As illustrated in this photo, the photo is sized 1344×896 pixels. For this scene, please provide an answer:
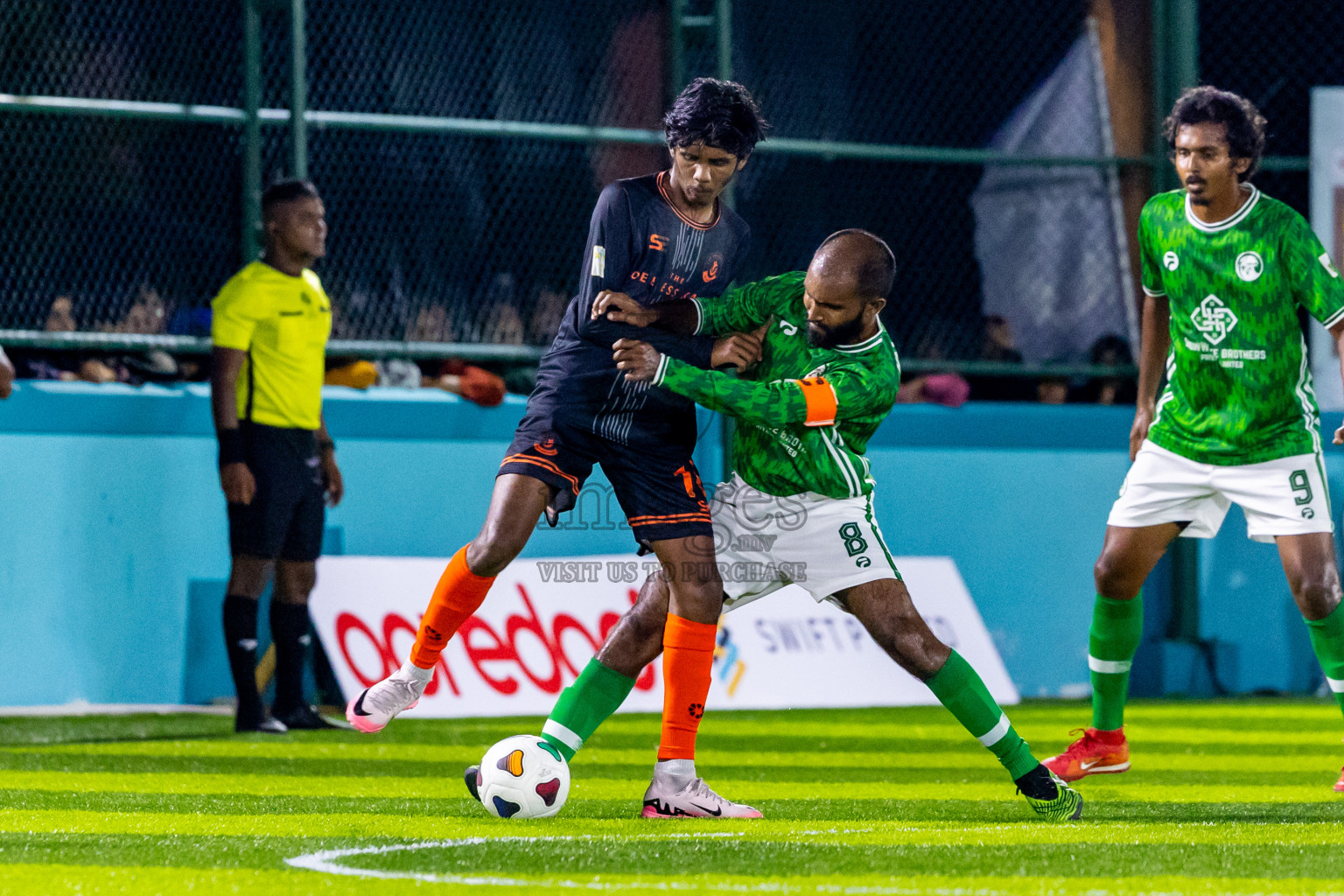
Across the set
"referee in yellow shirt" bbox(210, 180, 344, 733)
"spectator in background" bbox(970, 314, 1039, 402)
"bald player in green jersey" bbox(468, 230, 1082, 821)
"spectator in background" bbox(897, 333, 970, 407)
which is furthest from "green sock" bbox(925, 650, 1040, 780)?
"spectator in background" bbox(970, 314, 1039, 402)

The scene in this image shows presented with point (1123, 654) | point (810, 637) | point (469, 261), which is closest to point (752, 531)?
point (1123, 654)

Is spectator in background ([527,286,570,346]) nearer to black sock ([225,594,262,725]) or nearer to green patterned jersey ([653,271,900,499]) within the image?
black sock ([225,594,262,725])

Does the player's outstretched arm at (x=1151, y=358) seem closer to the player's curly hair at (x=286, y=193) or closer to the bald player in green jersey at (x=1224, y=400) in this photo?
the bald player in green jersey at (x=1224, y=400)

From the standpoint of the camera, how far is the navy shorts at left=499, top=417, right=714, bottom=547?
187 inches

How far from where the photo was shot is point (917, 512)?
10523 millimetres

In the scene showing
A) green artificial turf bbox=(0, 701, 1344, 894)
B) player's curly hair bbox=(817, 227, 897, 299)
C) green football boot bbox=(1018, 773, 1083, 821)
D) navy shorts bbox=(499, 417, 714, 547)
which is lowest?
green artificial turf bbox=(0, 701, 1344, 894)

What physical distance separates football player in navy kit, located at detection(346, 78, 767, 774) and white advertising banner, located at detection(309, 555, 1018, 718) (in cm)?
393

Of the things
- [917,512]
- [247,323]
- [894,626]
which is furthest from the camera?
[917,512]

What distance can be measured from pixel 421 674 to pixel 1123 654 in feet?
7.15

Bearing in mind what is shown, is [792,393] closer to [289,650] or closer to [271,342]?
[271,342]

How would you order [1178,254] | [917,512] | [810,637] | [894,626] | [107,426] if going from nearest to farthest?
[894,626]
[1178,254]
[107,426]
[810,637]
[917,512]

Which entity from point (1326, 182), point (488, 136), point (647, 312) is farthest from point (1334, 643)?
point (1326, 182)

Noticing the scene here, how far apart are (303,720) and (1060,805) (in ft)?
12.9

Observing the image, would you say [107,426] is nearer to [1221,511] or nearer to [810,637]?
[810,637]
